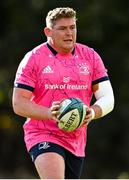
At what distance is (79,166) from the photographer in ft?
31.7

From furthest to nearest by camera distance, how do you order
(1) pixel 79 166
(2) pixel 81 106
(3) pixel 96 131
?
(3) pixel 96 131
(1) pixel 79 166
(2) pixel 81 106

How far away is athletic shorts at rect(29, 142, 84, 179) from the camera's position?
30.4 ft

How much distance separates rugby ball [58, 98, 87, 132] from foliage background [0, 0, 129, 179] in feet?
49.3

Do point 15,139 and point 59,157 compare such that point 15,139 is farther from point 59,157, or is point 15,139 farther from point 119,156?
point 59,157

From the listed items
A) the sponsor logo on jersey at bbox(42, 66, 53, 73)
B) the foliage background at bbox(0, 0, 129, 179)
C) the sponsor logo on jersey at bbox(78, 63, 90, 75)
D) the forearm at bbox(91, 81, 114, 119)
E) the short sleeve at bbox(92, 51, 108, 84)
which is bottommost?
the foliage background at bbox(0, 0, 129, 179)

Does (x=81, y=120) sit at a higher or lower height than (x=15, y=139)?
higher

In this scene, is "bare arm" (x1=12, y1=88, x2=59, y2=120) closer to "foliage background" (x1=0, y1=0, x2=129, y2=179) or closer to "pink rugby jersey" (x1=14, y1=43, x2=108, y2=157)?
"pink rugby jersey" (x1=14, y1=43, x2=108, y2=157)

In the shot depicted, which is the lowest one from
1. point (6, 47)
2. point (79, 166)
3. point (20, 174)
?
point (20, 174)

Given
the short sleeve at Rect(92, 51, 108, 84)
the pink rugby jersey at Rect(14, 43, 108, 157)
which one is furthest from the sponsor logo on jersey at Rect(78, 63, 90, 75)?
the short sleeve at Rect(92, 51, 108, 84)

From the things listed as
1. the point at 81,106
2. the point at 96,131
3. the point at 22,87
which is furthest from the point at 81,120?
the point at 96,131

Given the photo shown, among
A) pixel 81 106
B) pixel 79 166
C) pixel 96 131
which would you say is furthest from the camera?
pixel 96 131

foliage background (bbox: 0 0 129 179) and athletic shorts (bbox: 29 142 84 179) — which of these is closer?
athletic shorts (bbox: 29 142 84 179)

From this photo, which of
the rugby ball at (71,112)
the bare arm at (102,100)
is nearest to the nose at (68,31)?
the bare arm at (102,100)

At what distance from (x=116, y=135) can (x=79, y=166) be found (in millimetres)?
15835
